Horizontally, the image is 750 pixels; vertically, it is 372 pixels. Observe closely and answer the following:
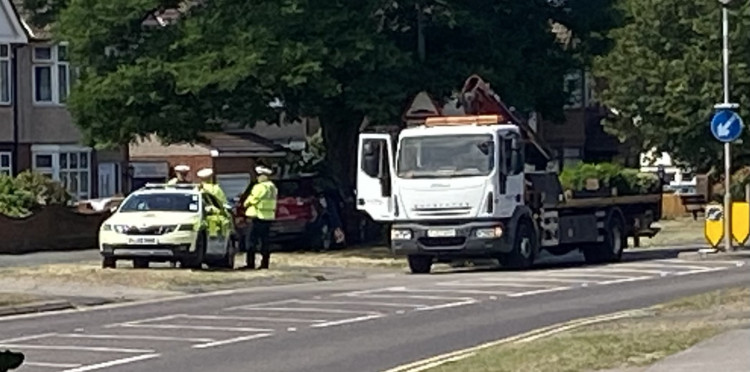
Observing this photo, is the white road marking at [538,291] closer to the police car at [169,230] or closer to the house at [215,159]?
the police car at [169,230]

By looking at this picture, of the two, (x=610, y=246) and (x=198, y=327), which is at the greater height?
(x=610, y=246)

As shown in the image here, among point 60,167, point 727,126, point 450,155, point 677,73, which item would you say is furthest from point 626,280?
point 677,73

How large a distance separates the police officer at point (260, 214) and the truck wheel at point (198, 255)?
112cm

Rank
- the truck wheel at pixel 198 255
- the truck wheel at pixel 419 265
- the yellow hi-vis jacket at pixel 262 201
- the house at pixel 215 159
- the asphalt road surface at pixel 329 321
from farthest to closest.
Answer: the house at pixel 215 159 < the truck wheel at pixel 419 265 < the yellow hi-vis jacket at pixel 262 201 < the truck wheel at pixel 198 255 < the asphalt road surface at pixel 329 321

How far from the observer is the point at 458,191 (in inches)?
1241

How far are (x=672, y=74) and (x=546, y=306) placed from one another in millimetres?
36600

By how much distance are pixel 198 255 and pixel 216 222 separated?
0.69m

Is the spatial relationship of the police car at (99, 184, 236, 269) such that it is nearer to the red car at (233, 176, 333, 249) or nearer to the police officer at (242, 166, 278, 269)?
the police officer at (242, 166, 278, 269)

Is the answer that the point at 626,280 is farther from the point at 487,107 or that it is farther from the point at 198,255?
the point at 487,107

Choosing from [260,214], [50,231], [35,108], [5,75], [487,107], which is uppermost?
[5,75]

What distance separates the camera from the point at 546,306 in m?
22.7

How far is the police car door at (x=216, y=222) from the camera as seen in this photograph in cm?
3028

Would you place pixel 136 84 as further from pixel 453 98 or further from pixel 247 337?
pixel 247 337

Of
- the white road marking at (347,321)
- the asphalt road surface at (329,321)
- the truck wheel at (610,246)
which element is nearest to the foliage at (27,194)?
the asphalt road surface at (329,321)
